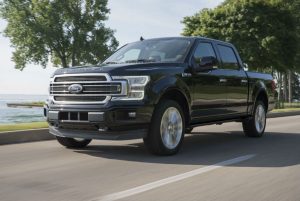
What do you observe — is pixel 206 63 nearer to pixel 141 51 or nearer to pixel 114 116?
pixel 141 51

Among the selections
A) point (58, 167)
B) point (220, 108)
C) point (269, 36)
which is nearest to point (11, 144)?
point (58, 167)

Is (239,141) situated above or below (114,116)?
below

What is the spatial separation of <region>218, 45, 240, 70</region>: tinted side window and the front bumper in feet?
10.1

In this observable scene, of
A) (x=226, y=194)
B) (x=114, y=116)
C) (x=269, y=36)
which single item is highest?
(x=269, y=36)

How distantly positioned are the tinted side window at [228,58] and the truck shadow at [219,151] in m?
1.57

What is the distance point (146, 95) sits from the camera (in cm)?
768

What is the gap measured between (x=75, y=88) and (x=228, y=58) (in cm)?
388

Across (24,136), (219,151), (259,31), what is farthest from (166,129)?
(259,31)

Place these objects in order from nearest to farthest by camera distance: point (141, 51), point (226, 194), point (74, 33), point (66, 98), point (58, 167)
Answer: point (226, 194) < point (58, 167) < point (66, 98) < point (141, 51) < point (74, 33)

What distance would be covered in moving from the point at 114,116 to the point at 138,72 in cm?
77

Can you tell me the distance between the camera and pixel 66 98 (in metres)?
8.11

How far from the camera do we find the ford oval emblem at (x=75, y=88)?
25.9 feet

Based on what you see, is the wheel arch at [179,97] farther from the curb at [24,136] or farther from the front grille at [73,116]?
the curb at [24,136]

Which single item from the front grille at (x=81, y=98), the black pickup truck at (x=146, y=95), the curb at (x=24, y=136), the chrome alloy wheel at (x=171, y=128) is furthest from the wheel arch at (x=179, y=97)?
the curb at (x=24, y=136)
